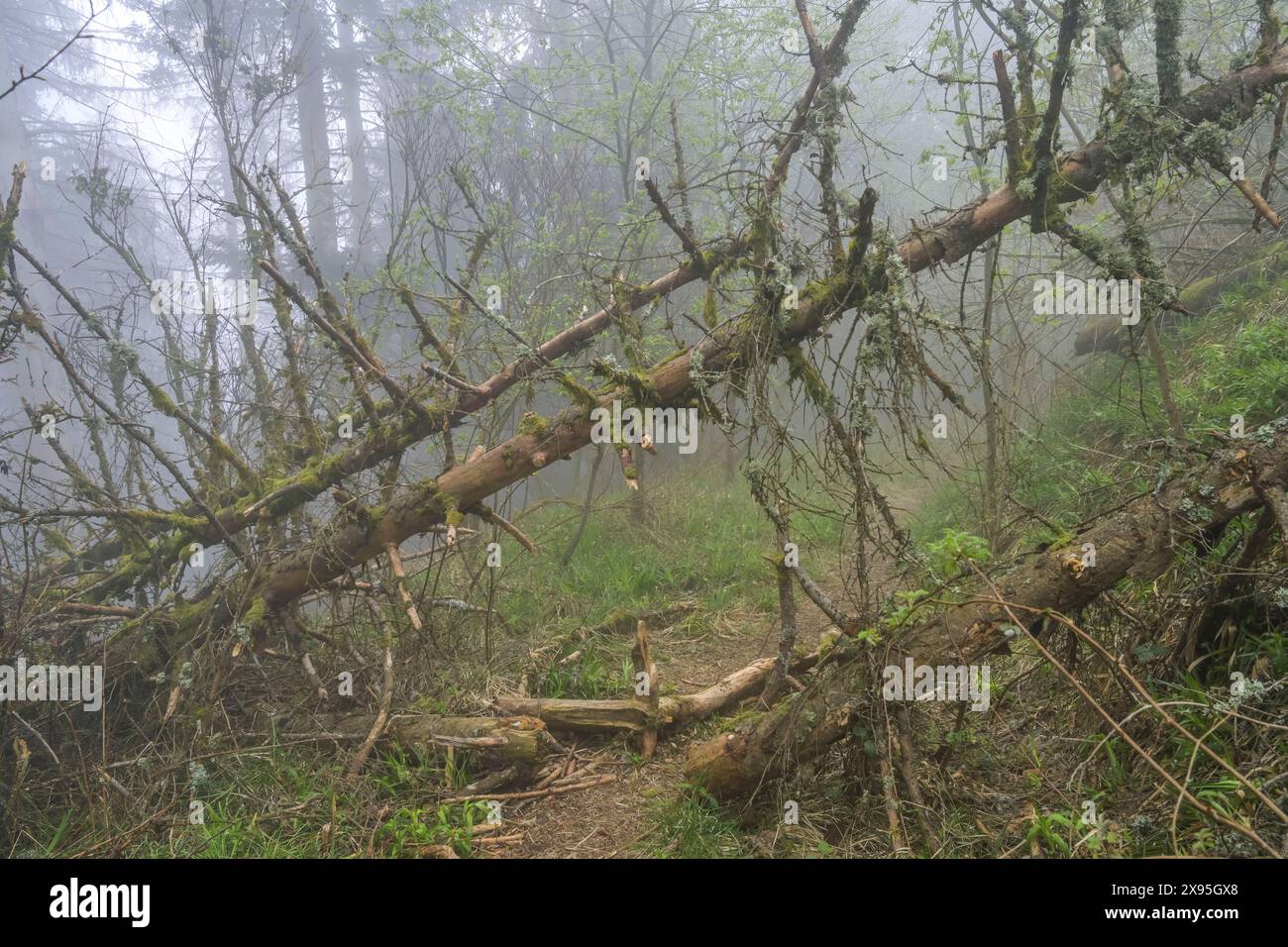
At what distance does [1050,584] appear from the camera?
300 centimetres

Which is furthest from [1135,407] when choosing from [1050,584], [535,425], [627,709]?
[535,425]

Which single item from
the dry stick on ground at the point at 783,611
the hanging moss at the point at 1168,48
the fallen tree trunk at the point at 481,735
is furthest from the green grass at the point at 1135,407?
the fallen tree trunk at the point at 481,735

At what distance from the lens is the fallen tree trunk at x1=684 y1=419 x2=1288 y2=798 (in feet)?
9.21

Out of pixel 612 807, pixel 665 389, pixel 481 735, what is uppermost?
pixel 665 389

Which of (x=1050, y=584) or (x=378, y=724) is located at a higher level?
(x=1050, y=584)

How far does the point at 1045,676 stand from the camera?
3.72m

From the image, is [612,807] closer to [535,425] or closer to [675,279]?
[535,425]

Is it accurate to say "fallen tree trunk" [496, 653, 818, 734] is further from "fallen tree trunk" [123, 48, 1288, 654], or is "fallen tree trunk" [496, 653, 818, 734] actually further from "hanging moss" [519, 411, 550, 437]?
"hanging moss" [519, 411, 550, 437]

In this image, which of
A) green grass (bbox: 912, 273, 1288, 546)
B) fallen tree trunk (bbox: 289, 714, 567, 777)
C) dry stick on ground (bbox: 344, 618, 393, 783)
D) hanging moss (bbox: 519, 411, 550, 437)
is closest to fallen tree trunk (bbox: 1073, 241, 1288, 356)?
green grass (bbox: 912, 273, 1288, 546)

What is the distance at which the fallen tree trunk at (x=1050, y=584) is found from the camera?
2.81 metres

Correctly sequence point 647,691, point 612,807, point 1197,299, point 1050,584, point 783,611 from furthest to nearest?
point 1197,299
point 647,691
point 612,807
point 783,611
point 1050,584

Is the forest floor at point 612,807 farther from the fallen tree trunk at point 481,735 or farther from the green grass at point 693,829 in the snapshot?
the fallen tree trunk at point 481,735
